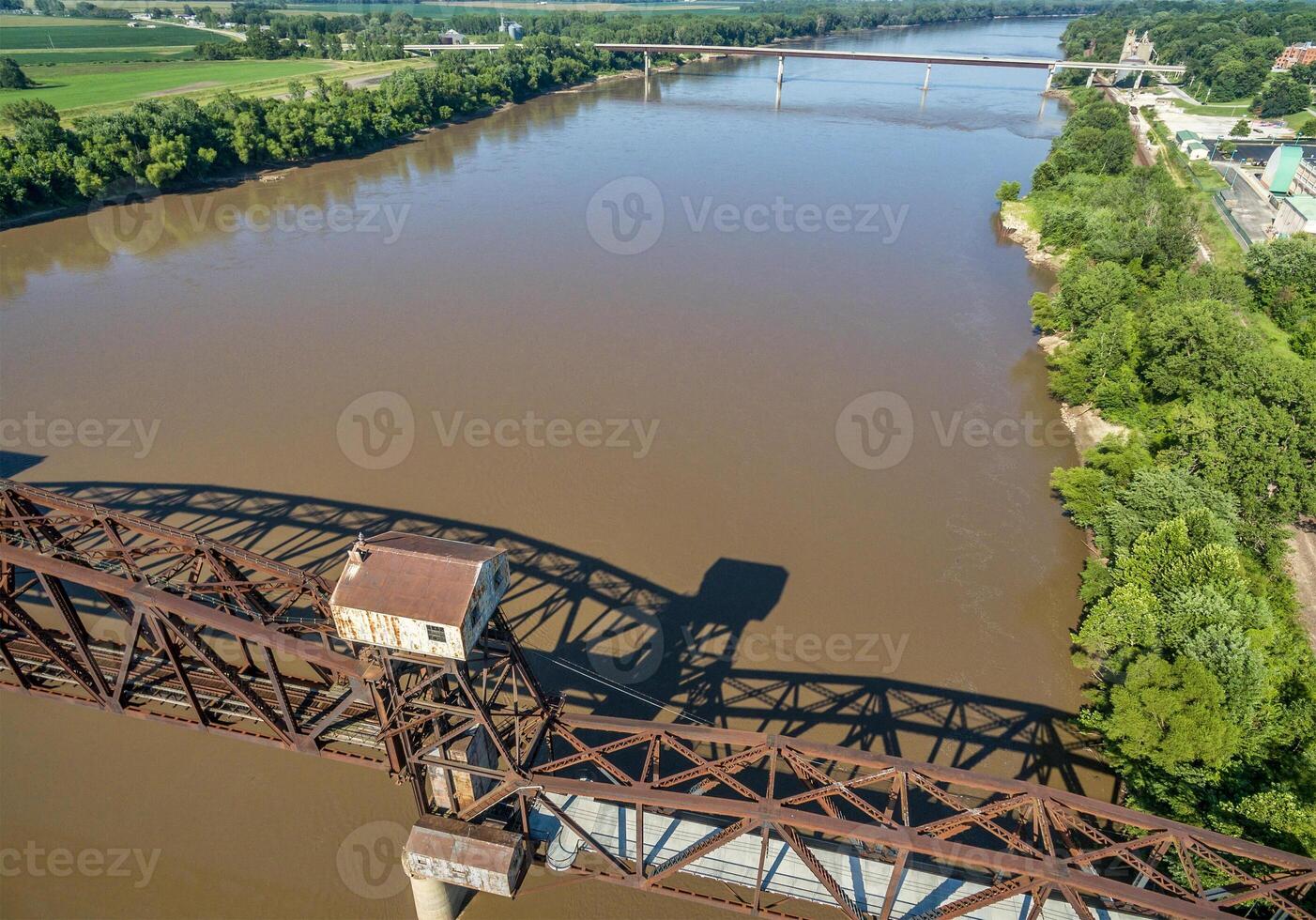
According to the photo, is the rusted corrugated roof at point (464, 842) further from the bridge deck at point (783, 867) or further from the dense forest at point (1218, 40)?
the dense forest at point (1218, 40)

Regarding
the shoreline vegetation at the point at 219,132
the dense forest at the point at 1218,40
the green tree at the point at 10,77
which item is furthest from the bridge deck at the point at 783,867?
the dense forest at the point at 1218,40

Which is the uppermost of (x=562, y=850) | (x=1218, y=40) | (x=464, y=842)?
(x=1218, y=40)

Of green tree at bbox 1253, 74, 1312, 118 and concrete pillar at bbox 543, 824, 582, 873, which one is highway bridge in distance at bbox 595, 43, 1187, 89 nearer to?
green tree at bbox 1253, 74, 1312, 118

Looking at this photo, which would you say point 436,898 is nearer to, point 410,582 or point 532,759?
point 532,759

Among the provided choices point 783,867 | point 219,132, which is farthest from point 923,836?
point 219,132

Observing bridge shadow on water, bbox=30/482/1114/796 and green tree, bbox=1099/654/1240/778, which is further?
bridge shadow on water, bbox=30/482/1114/796

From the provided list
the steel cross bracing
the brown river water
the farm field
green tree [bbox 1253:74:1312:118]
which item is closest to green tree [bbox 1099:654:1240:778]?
the steel cross bracing

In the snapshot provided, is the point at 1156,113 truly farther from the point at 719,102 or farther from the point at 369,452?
the point at 369,452
